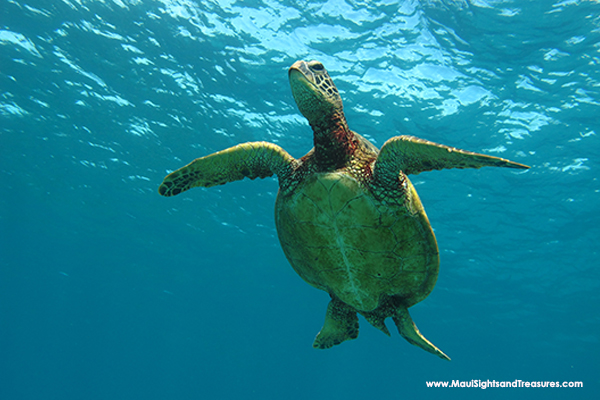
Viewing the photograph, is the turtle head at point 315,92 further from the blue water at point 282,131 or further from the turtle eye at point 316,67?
the blue water at point 282,131

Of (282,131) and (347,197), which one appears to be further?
(282,131)

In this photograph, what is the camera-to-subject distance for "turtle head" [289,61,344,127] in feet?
10.2

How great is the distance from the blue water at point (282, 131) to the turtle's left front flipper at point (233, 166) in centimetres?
689

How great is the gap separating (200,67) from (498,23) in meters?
9.47

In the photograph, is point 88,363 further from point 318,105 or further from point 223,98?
point 318,105

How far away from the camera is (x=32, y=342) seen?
256ft

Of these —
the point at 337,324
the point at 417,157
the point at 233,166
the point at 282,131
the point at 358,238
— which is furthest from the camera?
the point at 282,131

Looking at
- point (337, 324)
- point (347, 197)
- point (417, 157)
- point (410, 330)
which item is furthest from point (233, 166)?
point (410, 330)

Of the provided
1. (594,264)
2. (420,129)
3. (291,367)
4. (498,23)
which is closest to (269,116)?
(420,129)

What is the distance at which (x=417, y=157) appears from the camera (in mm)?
2996

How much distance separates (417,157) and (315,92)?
125 cm

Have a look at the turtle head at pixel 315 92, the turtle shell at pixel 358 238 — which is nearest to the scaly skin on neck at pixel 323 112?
the turtle head at pixel 315 92

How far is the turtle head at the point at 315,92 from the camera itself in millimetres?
3117

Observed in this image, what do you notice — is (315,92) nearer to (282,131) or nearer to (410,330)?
(410,330)
